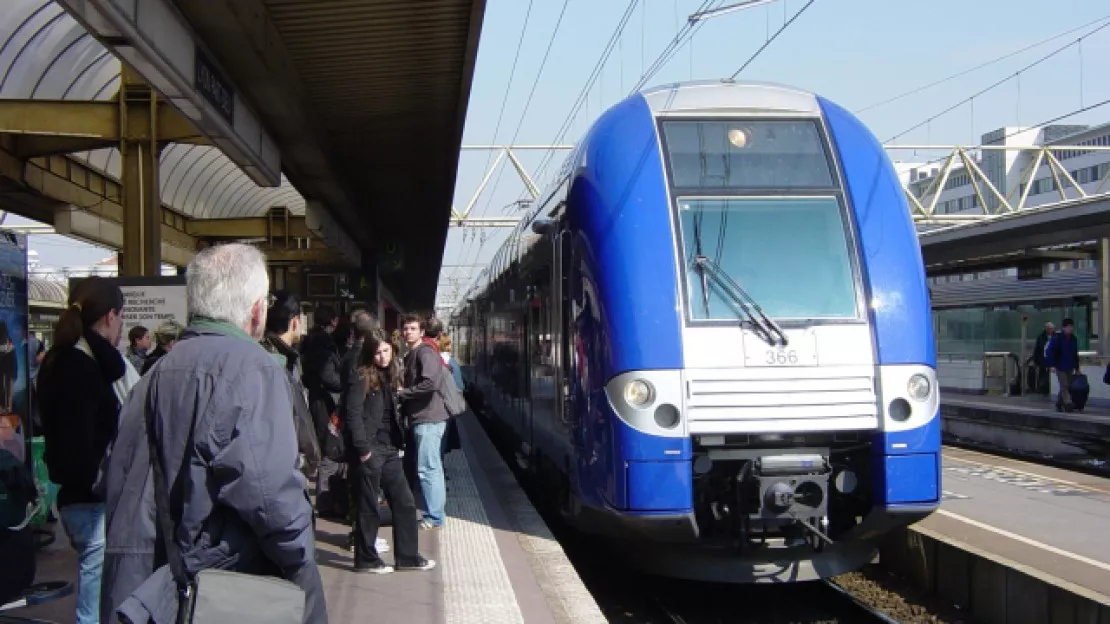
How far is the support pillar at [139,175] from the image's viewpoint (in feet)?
39.8

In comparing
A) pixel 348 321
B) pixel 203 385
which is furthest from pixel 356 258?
pixel 203 385

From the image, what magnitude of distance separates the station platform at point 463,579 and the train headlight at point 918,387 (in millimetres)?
2361

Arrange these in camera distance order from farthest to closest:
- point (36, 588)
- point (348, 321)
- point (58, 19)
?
point (58, 19) → point (348, 321) → point (36, 588)

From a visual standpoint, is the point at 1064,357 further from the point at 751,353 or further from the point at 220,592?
the point at 220,592

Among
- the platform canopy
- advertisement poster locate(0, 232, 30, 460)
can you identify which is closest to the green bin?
advertisement poster locate(0, 232, 30, 460)

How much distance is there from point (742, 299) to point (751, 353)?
392mm

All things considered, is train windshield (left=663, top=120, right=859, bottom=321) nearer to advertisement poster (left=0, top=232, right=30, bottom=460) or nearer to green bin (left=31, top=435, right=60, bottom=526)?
advertisement poster (left=0, top=232, right=30, bottom=460)

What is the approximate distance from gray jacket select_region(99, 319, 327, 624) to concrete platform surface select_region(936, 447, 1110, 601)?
5442 millimetres

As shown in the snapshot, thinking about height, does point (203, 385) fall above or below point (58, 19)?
below

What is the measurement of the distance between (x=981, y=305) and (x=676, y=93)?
871 inches

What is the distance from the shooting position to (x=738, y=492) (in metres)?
6.53

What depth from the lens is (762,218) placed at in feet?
23.0

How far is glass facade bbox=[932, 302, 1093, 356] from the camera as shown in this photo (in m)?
22.5

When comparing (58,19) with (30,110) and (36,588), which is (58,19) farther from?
(36,588)
